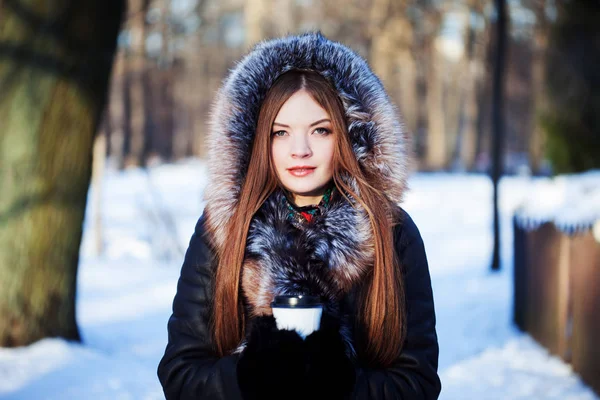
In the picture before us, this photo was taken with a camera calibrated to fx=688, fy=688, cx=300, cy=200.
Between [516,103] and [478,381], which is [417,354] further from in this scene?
[516,103]

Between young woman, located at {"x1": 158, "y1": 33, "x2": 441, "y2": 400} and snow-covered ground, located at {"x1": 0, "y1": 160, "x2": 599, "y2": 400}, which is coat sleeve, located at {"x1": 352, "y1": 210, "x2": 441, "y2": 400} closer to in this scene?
young woman, located at {"x1": 158, "y1": 33, "x2": 441, "y2": 400}

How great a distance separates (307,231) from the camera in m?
2.24

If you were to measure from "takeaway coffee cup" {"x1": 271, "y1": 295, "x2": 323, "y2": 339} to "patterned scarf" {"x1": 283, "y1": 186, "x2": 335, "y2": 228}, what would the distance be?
45 cm

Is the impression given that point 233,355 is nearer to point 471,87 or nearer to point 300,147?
point 300,147

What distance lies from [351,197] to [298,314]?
0.59m

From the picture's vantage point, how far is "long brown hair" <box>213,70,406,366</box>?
2.13m

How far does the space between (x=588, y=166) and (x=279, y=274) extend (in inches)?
415

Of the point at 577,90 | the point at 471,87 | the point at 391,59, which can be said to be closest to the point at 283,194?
the point at 577,90

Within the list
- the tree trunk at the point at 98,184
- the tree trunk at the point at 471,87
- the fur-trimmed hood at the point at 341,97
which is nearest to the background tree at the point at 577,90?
the tree trunk at the point at 471,87

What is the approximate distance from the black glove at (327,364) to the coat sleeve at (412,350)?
117mm

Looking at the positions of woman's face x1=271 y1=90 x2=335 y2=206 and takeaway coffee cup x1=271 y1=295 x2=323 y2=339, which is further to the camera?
woman's face x1=271 y1=90 x2=335 y2=206

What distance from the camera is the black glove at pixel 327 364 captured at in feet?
6.05

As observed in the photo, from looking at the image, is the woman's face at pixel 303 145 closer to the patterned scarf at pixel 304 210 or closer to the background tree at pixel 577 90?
the patterned scarf at pixel 304 210

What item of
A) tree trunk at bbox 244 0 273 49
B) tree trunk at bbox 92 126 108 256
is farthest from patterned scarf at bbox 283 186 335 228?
tree trunk at bbox 244 0 273 49
